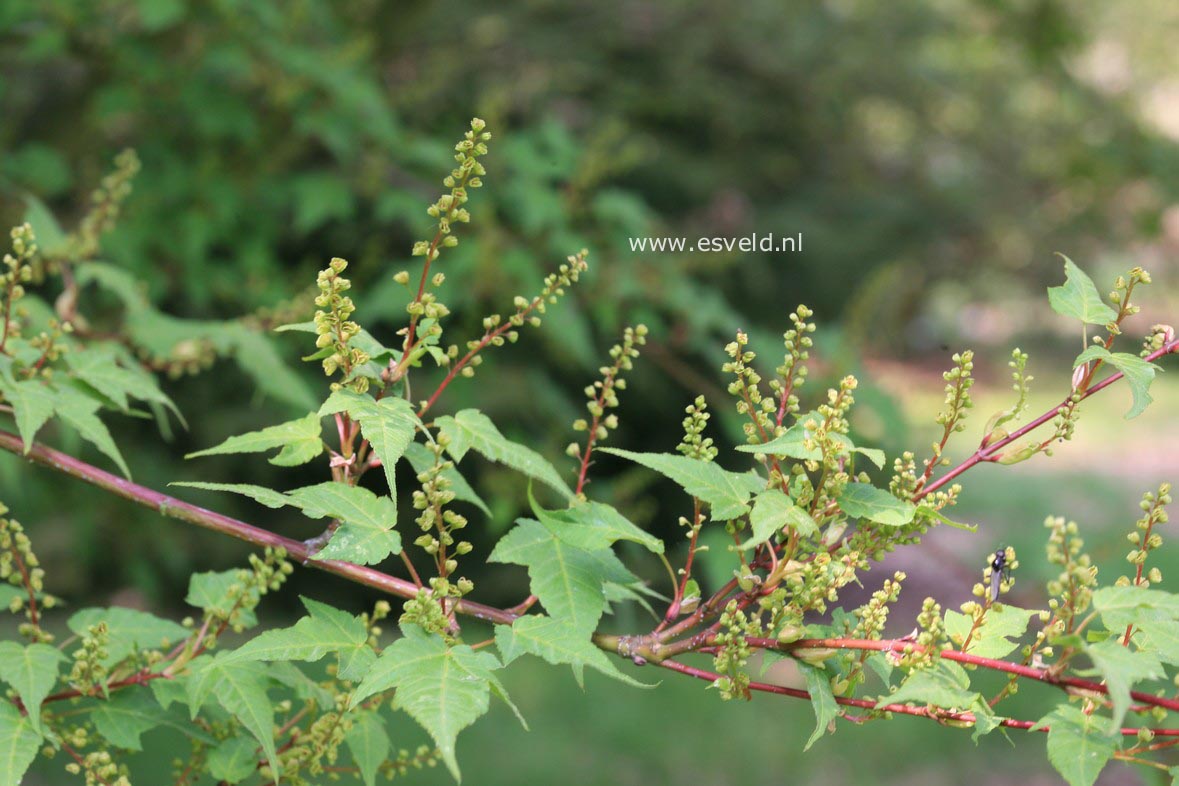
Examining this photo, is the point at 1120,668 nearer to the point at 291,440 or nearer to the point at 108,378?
the point at 291,440

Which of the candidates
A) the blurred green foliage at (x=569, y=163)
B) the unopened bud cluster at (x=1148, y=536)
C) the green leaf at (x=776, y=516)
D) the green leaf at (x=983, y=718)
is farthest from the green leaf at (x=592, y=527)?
the blurred green foliage at (x=569, y=163)

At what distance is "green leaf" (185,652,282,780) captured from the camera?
128 centimetres

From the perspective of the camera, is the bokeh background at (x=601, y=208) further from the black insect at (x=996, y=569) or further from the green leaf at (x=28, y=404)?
the green leaf at (x=28, y=404)

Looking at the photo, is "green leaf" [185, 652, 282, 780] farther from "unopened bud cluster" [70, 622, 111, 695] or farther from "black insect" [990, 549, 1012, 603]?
"black insect" [990, 549, 1012, 603]

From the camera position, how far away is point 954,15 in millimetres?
10844

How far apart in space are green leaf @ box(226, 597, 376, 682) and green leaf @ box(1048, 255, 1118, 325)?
0.88 m

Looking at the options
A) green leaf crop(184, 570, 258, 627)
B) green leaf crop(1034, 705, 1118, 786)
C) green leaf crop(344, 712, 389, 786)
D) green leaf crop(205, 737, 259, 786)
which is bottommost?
green leaf crop(205, 737, 259, 786)

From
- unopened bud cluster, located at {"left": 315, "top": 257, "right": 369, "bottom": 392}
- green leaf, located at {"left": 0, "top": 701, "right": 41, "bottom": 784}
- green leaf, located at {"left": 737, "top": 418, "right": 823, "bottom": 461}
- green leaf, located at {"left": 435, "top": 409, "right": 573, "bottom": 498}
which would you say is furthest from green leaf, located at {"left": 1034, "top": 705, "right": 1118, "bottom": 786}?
green leaf, located at {"left": 0, "top": 701, "right": 41, "bottom": 784}

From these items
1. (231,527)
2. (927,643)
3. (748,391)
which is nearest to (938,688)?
(927,643)

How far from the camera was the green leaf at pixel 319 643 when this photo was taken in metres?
1.16

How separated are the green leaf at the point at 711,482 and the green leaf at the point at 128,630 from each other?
738mm

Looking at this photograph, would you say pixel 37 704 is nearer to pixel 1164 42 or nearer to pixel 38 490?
pixel 38 490

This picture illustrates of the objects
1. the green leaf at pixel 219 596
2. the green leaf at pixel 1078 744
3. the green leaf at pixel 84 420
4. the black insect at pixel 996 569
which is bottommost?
the green leaf at pixel 219 596

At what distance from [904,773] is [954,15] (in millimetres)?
7788
